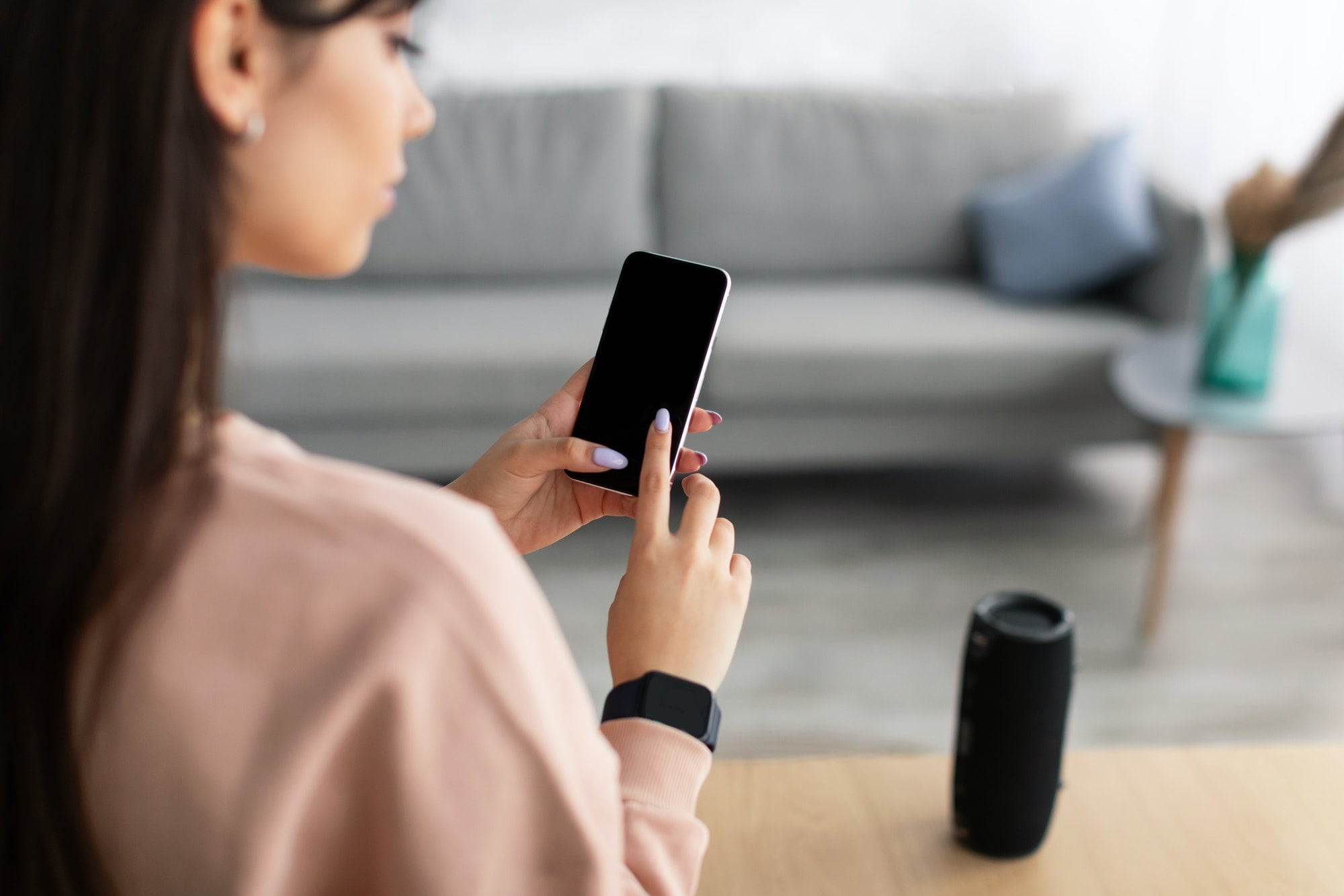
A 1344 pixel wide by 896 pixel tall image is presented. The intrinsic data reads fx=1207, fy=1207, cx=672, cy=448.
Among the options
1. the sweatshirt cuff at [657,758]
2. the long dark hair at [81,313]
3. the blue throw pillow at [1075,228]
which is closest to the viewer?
the long dark hair at [81,313]

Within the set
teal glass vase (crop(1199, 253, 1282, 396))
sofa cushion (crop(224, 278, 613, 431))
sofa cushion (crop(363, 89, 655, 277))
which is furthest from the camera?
sofa cushion (crop(363, 89, 655, 277))

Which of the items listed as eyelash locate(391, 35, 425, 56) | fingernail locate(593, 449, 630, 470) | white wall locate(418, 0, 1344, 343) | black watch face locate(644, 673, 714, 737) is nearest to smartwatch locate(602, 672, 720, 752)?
black watch face locate(644, 673, 714, 737)

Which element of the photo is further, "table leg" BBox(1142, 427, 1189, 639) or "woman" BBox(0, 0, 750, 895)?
"table leg" BBox(1142, 427, 1189, 639)

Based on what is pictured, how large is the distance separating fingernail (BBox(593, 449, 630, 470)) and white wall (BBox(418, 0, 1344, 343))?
2.63 metres

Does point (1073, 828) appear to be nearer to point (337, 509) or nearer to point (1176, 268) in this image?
point (337, 509)

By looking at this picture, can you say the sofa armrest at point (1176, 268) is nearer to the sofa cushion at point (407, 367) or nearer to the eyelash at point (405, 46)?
the sofa cushion at point (407, 367)

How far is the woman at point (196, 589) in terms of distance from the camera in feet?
1.45

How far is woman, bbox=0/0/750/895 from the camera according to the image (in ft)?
1.45

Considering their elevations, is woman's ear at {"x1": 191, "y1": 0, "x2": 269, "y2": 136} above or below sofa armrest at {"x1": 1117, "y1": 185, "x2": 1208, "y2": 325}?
above

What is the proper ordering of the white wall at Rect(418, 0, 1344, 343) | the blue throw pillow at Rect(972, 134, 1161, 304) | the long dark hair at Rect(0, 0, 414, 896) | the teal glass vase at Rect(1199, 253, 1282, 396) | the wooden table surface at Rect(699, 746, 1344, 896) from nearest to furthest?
the long dark hair at Rect(0, 0, 414, 896), the wooden table surface at Rect(699, 746, 1344, 896), the teal glass vase at Rect(1199, 253, 1282, 396), the blue throw pillow at Rect(972, 134, 1161, 304), the white wall at Rect(418, 0, 1344, 343)

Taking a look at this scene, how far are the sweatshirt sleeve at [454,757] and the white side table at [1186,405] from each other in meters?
1.80

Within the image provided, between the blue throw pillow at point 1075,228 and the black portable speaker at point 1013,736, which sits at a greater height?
the blue throw pillow at point 1075,228

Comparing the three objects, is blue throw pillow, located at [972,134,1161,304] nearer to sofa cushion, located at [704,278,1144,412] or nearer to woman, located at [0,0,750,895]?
sofa cushion, located at [704,278,1144,412]

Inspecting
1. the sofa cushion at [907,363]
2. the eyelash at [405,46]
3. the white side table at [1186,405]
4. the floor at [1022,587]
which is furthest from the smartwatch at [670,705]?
the sofa cushion at [907,363]
